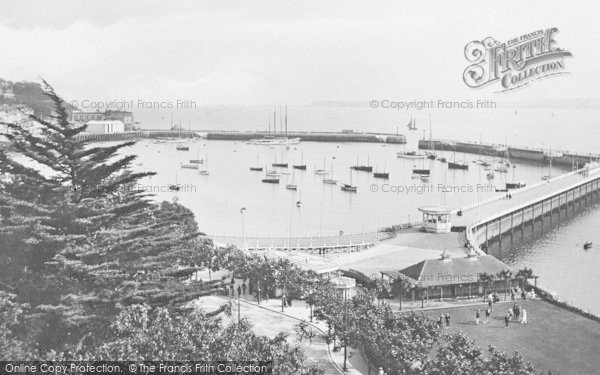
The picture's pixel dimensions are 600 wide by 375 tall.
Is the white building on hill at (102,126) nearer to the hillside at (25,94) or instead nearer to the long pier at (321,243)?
the hillside at (25,94)

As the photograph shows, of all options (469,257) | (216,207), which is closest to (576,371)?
(469,257)

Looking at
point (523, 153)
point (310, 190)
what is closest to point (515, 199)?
point (310, 190)

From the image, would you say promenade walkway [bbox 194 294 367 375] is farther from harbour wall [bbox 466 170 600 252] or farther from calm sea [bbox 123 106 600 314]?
harbour wall [bbox 466 170 600 252]

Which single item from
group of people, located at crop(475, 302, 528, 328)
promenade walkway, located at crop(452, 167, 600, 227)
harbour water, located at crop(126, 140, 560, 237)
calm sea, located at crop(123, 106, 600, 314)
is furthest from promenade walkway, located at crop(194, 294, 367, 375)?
harbour water, located at crop(126, 140, 560, 237)

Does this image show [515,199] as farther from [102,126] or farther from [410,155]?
[102,126]

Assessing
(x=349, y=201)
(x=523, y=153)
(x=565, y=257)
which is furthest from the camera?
(x=523, y=153)

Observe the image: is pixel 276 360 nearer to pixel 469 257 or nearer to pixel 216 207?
pixel 469 257
